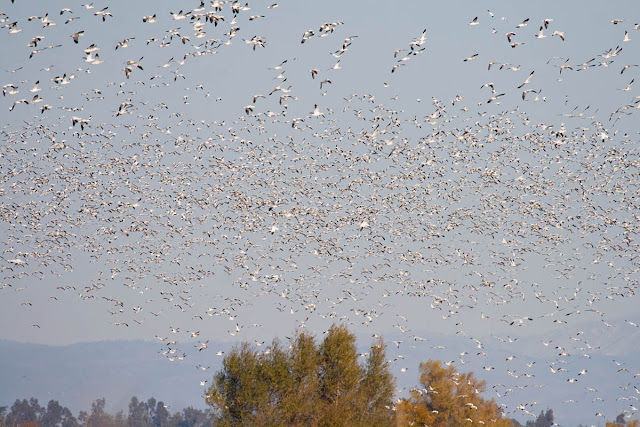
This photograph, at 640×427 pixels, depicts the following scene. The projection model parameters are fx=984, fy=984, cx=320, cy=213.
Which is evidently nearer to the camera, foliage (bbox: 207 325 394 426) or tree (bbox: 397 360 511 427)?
foliage (bbox: 207 325 394 426)

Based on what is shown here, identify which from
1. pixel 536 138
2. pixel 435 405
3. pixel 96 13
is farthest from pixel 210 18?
pixel 435 405

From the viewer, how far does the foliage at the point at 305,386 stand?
59281 millimetres

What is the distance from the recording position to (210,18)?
44.6m

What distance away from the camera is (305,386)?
60.9m

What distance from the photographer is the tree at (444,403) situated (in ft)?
278

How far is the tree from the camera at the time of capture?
84625 mm

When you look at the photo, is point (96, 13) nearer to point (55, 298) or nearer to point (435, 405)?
point (55, 298)

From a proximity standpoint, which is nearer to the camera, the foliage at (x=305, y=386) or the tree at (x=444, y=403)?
the foliage at (x=305, y=386)

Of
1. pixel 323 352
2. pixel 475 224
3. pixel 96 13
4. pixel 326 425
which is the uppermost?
pixel 96 13

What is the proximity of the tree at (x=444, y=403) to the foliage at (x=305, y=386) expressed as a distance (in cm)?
1893

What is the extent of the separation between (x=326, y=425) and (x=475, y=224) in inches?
617

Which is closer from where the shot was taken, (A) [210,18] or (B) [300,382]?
(A) [210,18]

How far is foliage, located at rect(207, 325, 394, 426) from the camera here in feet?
194

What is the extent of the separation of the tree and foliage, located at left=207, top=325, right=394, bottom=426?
18.9 m
